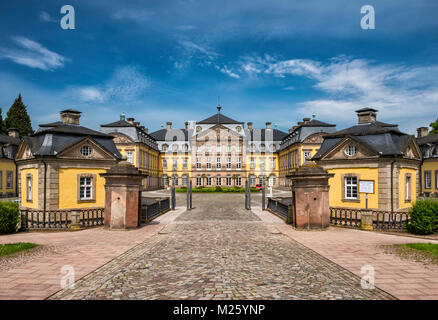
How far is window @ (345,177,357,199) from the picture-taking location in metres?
16.5

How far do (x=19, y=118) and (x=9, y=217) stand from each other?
44.1 m

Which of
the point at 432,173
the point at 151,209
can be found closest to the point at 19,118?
the point at 151,209

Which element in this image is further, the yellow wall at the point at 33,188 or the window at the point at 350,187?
the window at the point at 350,187

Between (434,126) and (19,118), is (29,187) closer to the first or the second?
(19,118)

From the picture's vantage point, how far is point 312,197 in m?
11.8

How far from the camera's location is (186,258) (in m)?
7.46

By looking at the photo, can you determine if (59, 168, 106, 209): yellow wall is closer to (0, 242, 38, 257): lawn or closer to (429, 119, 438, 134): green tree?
(0, 242, 38, 257): lawn

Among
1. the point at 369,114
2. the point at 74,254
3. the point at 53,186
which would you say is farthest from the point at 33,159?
the point at 369,114

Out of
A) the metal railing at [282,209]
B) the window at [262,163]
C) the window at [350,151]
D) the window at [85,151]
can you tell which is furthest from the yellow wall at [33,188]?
the window at [262,163]

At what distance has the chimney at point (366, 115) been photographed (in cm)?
2025

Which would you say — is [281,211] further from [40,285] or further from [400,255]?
[40,285]

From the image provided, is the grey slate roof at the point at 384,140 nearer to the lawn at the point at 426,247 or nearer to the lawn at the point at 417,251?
the lawn at the point at 426,247

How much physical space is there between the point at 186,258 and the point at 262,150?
53.3 meters

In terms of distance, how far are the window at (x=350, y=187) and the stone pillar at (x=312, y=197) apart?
18.2ft
